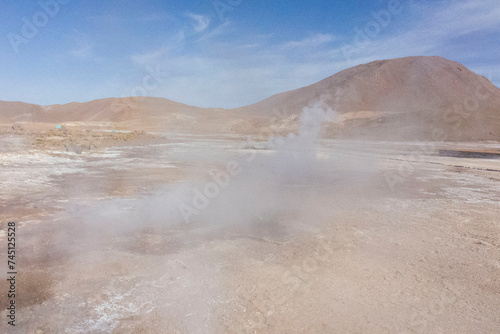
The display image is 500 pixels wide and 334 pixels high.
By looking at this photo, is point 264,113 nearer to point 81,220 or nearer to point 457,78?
point 457,78

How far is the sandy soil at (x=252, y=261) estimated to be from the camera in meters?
3.26

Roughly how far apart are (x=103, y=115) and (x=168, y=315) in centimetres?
9997

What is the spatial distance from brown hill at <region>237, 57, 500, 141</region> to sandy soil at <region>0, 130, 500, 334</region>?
3911 cm

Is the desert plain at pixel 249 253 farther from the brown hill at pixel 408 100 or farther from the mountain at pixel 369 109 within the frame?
the mountain at pixel 369 109

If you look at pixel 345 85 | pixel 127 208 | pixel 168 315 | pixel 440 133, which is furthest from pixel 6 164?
pixel 345 85

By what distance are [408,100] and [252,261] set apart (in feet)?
272

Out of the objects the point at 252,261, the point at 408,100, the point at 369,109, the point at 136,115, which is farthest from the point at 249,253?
the point at 136,115

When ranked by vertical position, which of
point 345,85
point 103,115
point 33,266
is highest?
point 345,85

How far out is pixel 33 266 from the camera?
4.19 metres

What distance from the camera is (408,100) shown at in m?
76.1

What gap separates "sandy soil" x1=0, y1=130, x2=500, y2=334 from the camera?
326cm

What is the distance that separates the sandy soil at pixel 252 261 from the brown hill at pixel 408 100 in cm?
3911

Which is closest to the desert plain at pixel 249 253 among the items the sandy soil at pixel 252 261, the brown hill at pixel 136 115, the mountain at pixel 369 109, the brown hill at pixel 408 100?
the sandy soil at pixel 252 261

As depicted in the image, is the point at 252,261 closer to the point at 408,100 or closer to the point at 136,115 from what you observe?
the point at 408,100
